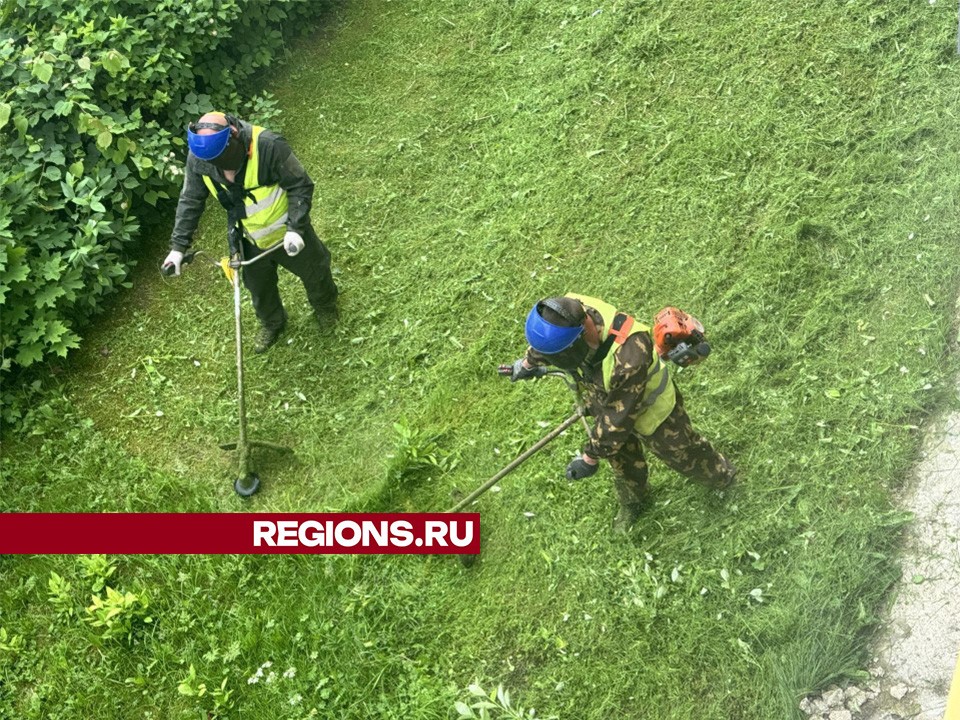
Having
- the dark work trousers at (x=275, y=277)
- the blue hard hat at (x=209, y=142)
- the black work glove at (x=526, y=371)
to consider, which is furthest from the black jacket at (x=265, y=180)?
the black work glove at (x=526, y=371)

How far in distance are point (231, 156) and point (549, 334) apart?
2.67 m

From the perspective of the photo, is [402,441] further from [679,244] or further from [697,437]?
[679,244]

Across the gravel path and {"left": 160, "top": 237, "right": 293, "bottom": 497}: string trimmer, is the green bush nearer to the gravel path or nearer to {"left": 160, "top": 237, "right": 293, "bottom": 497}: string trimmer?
{"left": 160, "top": 237, "right": 293, "bottom": 497}: string trimmer

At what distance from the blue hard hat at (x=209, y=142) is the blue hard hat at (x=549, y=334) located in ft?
8.28

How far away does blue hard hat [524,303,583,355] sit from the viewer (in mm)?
4078

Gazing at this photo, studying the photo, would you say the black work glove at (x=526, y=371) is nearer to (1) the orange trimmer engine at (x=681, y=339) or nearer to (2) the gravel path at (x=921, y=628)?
(1) the orange trimmer engine at (x=681, y=339)

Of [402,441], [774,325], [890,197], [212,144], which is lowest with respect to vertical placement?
[402,441]

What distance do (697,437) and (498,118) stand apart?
13.4 ft

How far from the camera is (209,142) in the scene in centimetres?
537

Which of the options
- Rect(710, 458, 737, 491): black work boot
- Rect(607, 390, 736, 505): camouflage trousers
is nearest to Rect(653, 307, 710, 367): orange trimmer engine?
Rect(607, 390, 736, 505): camouflage trousers

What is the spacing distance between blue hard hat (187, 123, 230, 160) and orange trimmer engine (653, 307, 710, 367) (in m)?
2.97

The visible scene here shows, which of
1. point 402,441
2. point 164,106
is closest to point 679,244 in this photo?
point 402,441

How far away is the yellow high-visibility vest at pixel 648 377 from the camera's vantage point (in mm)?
4281

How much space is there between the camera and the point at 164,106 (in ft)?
25.5
